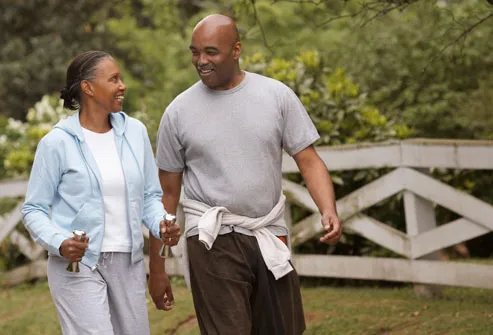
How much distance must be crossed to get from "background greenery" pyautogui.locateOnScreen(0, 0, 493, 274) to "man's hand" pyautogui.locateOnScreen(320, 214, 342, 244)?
190 centimetres

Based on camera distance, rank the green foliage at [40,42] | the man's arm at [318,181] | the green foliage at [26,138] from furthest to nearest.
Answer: the green foliage at [40,42]
the green foliage at [26,138]
the man's arm at [318,181]

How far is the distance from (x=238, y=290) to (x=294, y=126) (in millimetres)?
839

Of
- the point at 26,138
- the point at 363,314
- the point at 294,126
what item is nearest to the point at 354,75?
the point at 26,138

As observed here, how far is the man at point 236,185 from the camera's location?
4996mm

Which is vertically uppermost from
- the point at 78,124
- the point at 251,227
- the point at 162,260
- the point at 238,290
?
the point at 78,124

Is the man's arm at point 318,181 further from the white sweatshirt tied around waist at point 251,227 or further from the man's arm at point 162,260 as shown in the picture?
the man's arm at point 162,260

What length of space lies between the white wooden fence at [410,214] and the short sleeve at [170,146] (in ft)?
9.57

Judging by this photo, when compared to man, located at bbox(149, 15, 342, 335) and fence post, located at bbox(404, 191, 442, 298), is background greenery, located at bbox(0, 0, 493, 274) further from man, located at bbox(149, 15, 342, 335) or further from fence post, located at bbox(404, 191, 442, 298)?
man, located at bbox(149, 15, 342, 335)

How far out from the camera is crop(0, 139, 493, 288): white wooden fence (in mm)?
7465

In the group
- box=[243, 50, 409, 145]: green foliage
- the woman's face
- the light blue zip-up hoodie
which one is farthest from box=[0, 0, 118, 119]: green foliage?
the light blue zip-up hoodie

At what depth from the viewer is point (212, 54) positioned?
5.00 m

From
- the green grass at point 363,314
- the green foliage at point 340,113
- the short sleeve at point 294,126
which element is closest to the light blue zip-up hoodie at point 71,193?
the short sleeve at point 294,126

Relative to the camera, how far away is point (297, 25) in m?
21.2

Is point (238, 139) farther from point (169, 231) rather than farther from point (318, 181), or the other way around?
point (169, 231)
